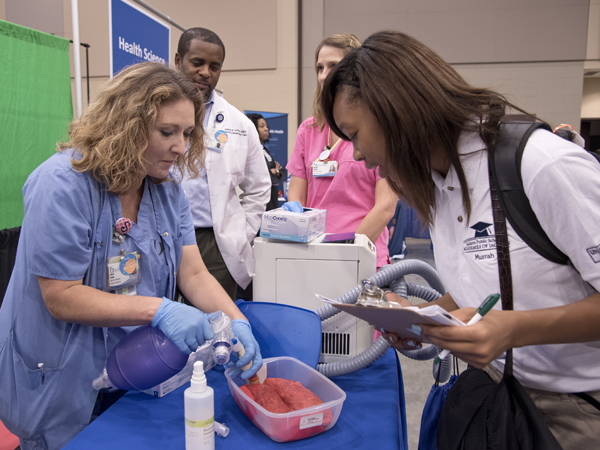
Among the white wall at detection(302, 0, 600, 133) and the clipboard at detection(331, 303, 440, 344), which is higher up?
the white wall at detection(302, 0, 600, 133)

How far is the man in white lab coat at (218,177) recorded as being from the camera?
1.97 meters

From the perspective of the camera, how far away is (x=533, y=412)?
76 centimetres

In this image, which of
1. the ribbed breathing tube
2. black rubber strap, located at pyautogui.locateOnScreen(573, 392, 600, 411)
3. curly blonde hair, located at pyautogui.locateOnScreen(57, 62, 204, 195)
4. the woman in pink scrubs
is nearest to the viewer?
black rubber strap, located at pyautogui.locateOnScreen(573, 392, 600, 411)

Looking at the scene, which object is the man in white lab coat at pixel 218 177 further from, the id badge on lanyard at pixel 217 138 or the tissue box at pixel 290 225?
the tissue box at pixel 290 225

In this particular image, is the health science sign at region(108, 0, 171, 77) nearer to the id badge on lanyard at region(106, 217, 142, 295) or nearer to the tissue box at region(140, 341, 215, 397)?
the id badge on lanyard at region(106, 217, 142, 295)

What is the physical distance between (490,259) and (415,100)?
1.14 feet

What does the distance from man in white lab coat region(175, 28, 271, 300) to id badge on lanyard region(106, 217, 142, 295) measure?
819mm

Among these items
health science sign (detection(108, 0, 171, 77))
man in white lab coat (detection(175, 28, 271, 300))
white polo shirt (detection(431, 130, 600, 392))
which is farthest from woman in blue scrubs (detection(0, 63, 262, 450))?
health science sign (detection(108, 0, 171, 77))

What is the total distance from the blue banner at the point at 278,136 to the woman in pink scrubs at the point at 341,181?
15.5 feet

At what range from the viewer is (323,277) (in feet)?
4.19

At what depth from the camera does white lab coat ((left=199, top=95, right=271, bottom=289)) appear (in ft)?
6.50

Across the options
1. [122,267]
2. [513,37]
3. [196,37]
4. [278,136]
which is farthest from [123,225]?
[513,37]

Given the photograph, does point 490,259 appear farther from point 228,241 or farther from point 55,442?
Result: point 228,241

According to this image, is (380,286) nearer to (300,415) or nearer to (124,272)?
(300,415)
